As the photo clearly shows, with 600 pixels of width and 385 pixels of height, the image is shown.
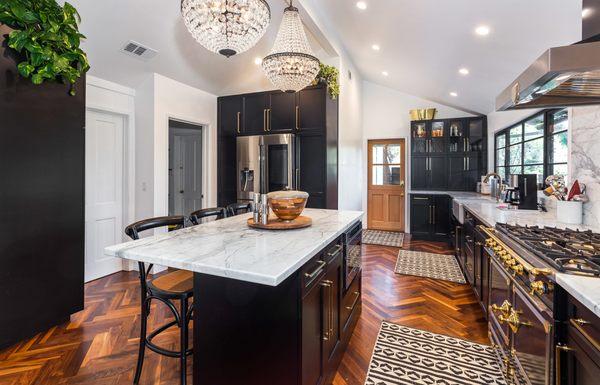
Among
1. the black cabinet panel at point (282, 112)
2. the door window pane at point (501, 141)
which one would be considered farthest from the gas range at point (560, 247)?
the door window pane at point (501, 141)

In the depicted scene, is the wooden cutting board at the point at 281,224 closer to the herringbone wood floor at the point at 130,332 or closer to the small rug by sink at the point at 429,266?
the herringbone wood floor at the point at 130,332

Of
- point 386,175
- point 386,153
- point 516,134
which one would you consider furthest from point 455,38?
point 386,175

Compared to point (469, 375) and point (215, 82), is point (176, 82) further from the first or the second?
point (469, 375)

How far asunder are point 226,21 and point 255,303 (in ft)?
4.90

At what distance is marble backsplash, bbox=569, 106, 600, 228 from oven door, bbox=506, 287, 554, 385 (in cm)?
113

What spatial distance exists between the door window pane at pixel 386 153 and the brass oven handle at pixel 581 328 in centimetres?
573

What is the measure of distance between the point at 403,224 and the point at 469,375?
4804mm

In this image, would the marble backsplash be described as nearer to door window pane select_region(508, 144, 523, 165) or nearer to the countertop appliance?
the countertop appliance

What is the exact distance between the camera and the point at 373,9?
327cm

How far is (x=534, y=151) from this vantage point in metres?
3.61

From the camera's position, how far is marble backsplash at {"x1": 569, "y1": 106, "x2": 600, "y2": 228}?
2.05 metres

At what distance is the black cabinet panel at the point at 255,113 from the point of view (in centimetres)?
438

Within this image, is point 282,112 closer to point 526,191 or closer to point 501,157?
point 526,191

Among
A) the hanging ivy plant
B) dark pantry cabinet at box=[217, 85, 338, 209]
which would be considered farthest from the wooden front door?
the hanging ivy plant
